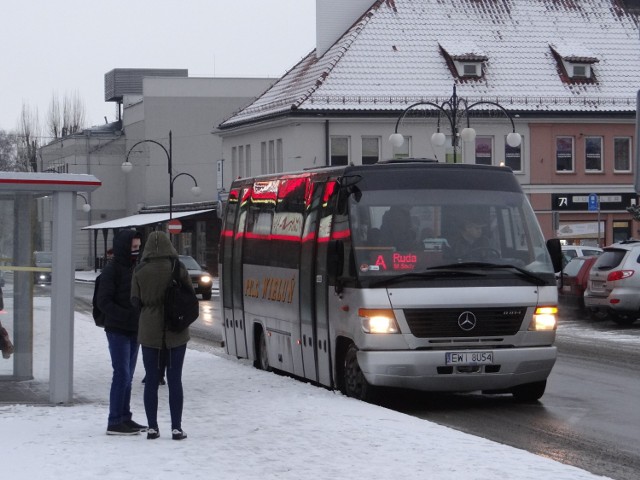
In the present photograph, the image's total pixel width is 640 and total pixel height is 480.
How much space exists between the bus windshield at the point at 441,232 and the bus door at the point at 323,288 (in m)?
0.64

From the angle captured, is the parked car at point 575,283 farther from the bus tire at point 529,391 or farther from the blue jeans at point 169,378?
the blue jeans at point 169,378

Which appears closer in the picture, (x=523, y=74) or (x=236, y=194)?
(x=236, y=194)

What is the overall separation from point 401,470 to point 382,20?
55.9 m

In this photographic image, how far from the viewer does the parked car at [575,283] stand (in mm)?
33500

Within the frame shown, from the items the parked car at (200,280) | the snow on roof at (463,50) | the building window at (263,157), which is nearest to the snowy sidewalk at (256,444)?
the parked car at (200,280)

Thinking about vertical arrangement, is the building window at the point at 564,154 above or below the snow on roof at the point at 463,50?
below

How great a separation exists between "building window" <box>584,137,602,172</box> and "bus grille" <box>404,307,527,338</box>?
50.0 metres

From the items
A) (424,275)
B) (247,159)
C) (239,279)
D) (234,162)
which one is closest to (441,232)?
(424,275)

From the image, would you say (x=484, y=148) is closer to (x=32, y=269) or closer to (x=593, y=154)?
(x=593, y=154)

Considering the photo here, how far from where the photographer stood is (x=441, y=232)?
15547mm

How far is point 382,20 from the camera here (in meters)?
64.8

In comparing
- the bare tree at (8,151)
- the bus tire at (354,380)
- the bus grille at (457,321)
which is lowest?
the bus tire at (354,380)

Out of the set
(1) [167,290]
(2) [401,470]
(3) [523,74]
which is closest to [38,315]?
(1) [167,290]

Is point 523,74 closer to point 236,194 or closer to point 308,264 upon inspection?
point 236,194
